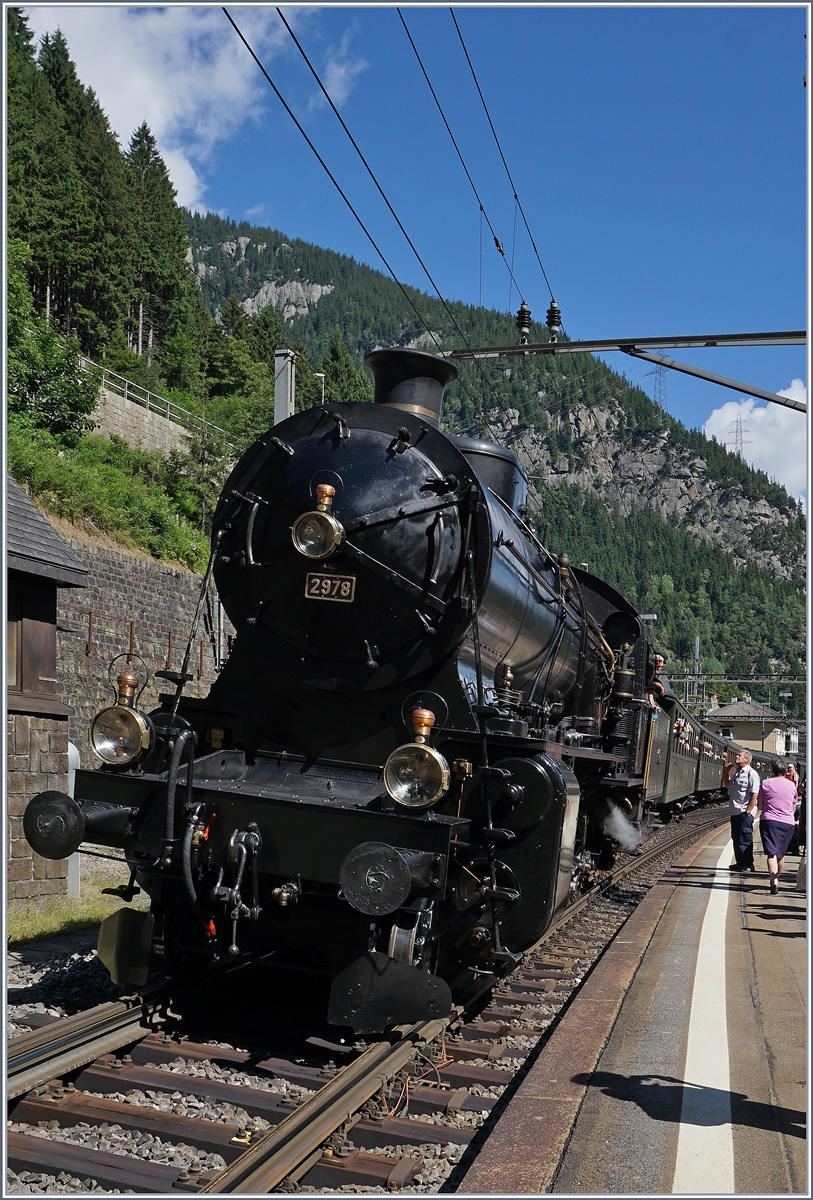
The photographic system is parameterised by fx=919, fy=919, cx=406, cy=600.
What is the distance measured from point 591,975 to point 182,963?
265 cm

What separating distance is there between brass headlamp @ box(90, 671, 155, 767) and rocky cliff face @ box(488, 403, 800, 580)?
500ft

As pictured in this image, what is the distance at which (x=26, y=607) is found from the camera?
9219mm

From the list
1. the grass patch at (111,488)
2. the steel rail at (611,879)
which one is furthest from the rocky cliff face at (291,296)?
the steel rail at (611,879)

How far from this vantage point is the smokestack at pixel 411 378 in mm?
6082

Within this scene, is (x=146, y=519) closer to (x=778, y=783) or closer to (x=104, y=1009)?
(x=778, y=783)

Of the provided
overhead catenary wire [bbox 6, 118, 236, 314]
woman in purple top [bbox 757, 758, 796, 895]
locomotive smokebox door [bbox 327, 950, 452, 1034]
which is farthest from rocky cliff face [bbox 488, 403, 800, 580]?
locomotive smokebox door [bbox 327, 950, 452, 1034]

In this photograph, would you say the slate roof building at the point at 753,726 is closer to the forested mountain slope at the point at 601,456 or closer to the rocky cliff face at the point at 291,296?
the forested mountain slope at the point at 601,456

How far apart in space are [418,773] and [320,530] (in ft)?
4.79

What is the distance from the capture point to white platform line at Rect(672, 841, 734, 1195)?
312 cm

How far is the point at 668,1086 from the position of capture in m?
3.94

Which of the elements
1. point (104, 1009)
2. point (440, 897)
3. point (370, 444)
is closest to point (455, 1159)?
point (440, 897)

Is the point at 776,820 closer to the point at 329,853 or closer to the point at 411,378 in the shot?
the point at 411,378

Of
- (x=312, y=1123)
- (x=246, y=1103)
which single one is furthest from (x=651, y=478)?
(x=312, y=1123)

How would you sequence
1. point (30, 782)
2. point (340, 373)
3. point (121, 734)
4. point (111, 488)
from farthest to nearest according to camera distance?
point (340, 373)
point (111, 488)
point (30, 782)
point (121, 734)
